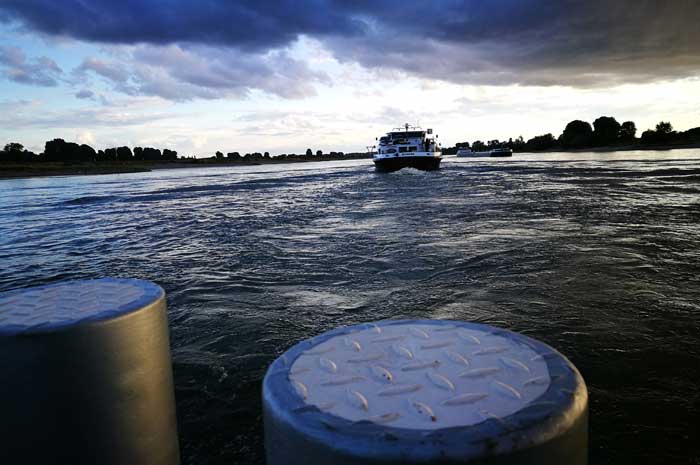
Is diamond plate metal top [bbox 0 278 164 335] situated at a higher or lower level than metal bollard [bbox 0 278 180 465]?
higher

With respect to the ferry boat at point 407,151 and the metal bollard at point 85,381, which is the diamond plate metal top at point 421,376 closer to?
the metal bollard at point 85,381

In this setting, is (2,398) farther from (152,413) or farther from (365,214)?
(365,214)

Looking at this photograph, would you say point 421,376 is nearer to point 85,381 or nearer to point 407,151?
point 85,381

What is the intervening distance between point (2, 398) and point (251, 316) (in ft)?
13.1

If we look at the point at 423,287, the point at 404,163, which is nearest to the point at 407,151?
the point at 404,163

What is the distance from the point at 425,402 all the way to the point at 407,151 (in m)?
52.7

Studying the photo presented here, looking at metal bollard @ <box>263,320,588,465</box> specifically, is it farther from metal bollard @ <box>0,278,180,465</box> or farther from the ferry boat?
the ferry boat

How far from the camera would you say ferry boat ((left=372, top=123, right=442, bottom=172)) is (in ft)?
161

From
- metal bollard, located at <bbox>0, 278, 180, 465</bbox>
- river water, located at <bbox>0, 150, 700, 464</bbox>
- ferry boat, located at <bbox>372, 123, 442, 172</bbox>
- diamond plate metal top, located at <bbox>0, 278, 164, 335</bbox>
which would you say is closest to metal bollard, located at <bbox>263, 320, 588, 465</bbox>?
metal bollard, located at <bbox>0, 278, 180, 465</bbox>

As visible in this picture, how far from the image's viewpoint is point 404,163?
49.1m

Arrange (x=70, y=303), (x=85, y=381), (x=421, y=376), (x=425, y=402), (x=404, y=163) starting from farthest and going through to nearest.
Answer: (x=404, y=163)
(x=70, y=303)
(x=85, y=381)
(x=421, y=376)
(x=425, y=402)

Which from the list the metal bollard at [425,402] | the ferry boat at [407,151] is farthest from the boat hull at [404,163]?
the metal bollard at [425,402]

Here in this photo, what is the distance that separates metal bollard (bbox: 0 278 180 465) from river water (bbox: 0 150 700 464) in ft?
3.68

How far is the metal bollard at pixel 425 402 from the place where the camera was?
1190mm
